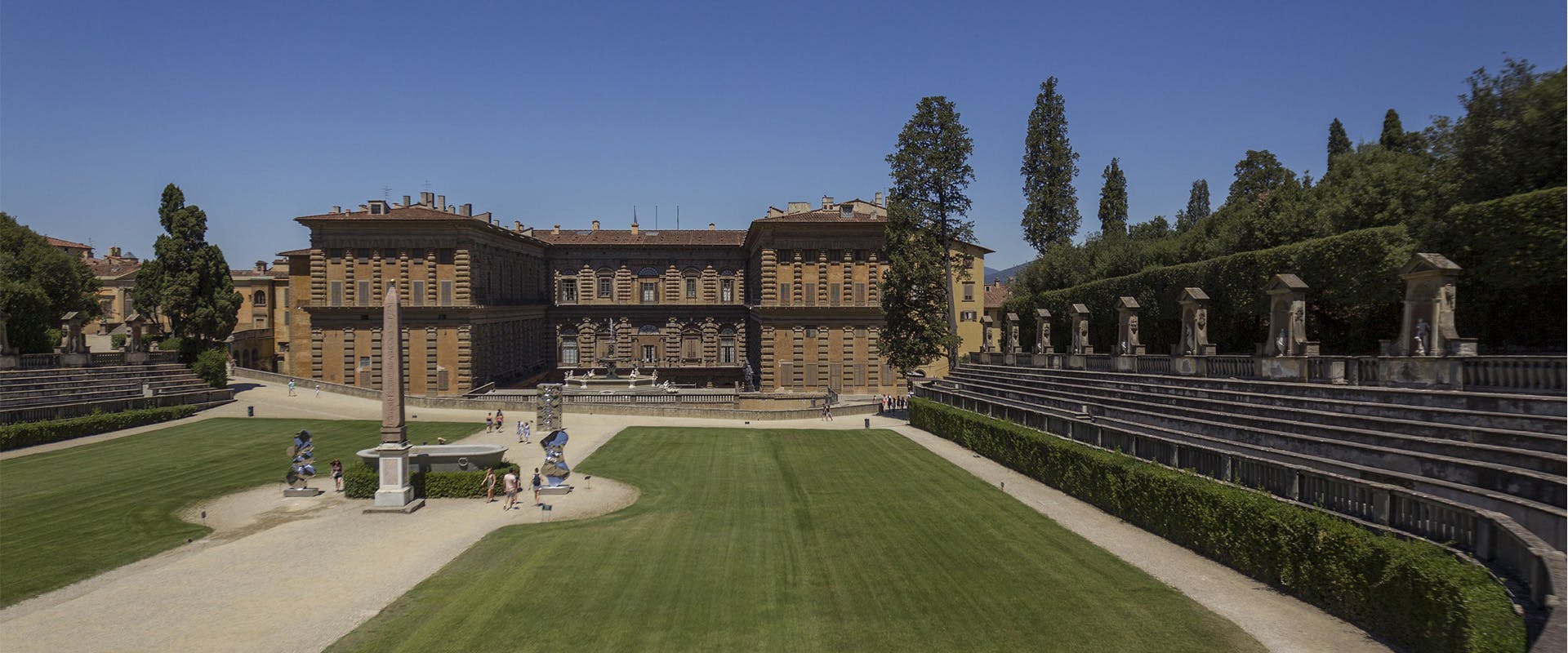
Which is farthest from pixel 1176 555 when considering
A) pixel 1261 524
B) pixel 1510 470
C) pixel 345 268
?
pixel 345 268

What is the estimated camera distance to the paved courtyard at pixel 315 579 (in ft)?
43.4

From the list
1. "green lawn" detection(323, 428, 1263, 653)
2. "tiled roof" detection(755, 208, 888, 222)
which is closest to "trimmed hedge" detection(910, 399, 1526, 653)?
"green lawn" detection(323, 428, 1263, 653)

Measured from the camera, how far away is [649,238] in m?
78.4

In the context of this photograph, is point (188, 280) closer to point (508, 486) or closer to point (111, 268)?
point (111, 268)

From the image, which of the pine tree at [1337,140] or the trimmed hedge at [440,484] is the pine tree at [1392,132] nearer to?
the pine tree at [1337,140]

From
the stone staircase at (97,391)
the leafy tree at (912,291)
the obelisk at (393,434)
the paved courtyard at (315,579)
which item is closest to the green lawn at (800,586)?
the paved courtyard at (315,579)

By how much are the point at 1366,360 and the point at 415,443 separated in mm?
35968

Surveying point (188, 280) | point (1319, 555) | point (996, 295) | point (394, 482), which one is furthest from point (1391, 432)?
point (996, 295)

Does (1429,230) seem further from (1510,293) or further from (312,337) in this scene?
(312,337)

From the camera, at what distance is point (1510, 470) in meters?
12.7

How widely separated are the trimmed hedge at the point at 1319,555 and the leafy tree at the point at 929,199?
2621 cm

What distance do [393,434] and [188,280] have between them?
42.3 metres

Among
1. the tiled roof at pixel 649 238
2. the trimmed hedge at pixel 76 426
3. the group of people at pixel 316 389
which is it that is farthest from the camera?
the tiled roof at pixel 649 238

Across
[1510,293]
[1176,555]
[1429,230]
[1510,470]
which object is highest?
[1429,230]
